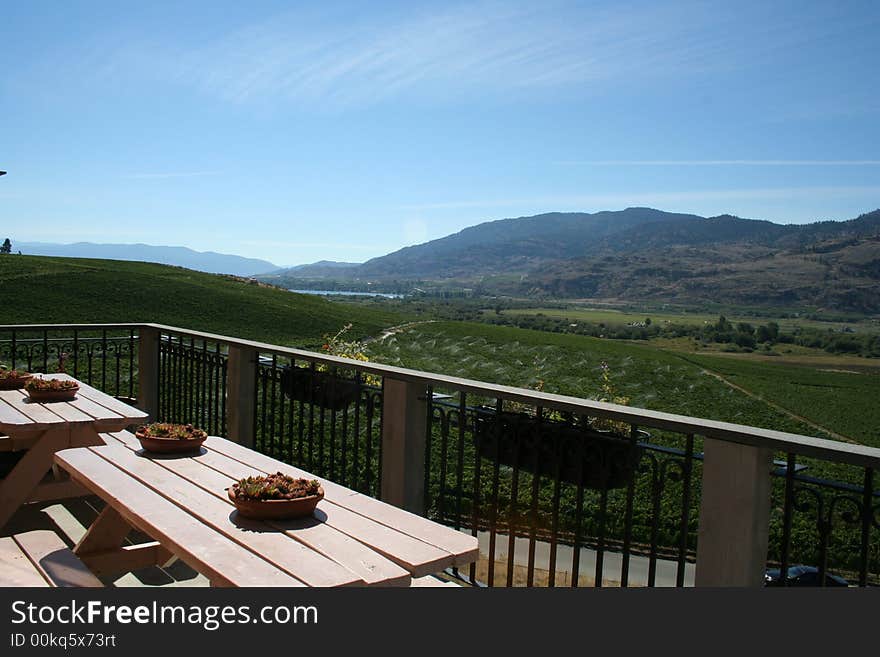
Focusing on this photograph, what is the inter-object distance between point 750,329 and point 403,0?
9076 centimetres

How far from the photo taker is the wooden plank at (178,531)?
1745 millimetres

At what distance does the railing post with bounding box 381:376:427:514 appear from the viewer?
379 centimetres

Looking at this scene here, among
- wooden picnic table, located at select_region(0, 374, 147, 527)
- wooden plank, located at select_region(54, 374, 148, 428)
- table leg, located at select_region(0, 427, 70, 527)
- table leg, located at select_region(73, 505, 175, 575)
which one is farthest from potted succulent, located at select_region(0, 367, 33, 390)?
table leg, located at select_region(73, 505, 175, 575)

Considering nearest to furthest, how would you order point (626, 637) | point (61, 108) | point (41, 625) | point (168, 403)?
point (41, 625) → point (626, 637) → point (168, 403) → point (61, 108)

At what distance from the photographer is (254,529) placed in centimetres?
209

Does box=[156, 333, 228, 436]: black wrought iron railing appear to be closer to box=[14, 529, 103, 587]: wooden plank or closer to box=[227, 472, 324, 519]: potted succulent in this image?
box=[14, 529, 103, 587]: wooden plank

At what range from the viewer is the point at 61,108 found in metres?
11.4

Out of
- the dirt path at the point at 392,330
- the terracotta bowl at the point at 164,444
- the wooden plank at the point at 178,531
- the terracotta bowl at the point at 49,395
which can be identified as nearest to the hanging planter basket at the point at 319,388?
the terracotta bowl at the point at 164,444

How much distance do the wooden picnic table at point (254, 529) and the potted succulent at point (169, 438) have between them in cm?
5

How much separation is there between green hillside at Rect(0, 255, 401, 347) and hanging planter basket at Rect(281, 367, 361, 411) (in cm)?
3241

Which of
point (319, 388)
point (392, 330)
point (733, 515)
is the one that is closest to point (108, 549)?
point (319, 388)

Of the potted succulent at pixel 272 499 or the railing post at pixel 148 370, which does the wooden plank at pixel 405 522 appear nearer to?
the potted succulent at pixel 272 499

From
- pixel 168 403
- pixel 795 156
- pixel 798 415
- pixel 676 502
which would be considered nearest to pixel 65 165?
pixel 168 403

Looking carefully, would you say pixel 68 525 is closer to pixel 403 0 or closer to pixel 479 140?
pixel 403 0
